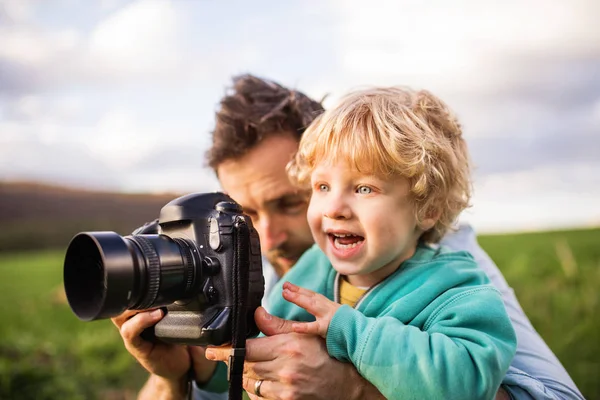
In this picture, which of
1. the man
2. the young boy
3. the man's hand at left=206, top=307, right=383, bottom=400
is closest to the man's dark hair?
the man

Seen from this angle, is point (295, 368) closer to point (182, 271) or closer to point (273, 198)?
point (182, 271)

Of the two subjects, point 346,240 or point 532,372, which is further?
point 532,372

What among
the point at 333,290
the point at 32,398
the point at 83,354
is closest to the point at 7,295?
the point at 83,354

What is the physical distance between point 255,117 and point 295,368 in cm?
137

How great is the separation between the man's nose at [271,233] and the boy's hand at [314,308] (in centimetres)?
85

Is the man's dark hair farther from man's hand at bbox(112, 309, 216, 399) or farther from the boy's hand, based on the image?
the boy's hand

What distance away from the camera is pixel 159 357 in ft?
6.70

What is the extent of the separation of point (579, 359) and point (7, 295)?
5348 mm

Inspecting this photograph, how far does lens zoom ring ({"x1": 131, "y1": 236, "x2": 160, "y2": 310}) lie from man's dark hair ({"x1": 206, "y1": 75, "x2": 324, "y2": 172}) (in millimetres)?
1112

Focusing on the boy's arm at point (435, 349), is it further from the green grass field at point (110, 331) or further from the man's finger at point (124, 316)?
the green grass field at point (110, 331)

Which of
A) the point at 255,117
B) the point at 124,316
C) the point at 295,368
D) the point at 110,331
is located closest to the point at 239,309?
the point at 295,368

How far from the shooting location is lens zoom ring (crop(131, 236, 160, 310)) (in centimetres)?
144

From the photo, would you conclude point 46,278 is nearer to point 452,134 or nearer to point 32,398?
point 32,398

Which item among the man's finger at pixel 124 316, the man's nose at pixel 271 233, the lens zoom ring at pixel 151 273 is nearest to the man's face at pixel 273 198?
the man's nose at pixel 271 233
